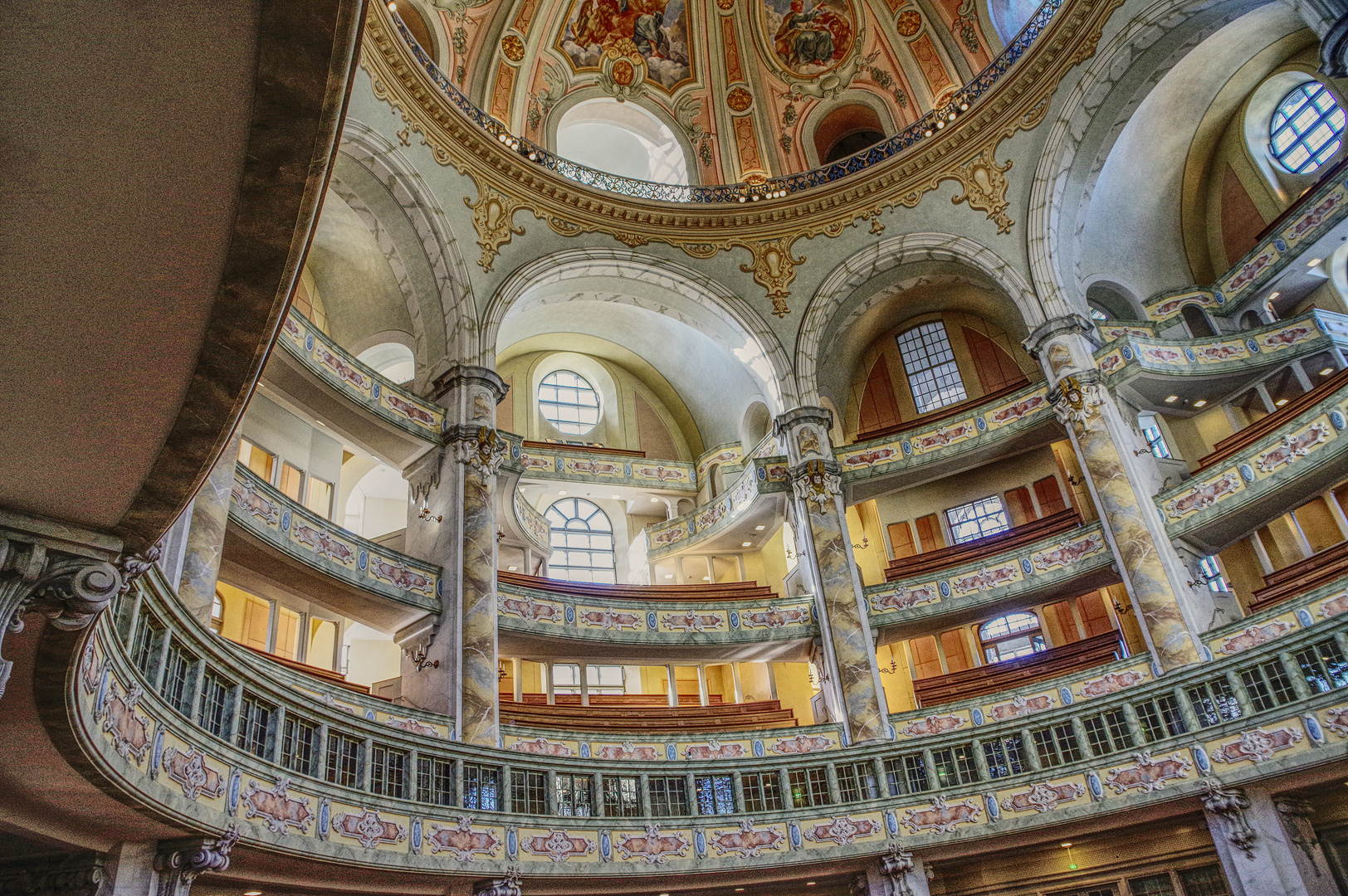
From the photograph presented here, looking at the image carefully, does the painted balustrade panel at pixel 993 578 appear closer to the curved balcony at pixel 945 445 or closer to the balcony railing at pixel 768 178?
the curved balcony at pixel 945 445

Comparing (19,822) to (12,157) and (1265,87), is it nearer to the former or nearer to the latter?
(12,157)

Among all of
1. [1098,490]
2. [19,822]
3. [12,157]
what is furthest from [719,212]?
[12,157]

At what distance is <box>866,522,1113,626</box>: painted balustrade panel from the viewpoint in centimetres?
1967

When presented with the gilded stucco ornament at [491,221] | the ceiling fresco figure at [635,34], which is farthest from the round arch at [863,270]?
the ceiling fresco figure at [635,34]

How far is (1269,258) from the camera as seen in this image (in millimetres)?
21750

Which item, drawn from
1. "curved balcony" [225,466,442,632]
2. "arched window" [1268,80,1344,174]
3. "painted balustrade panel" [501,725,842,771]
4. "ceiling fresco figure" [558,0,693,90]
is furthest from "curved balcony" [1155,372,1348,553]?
"ceiling fresco figure" [558,0,693,90]

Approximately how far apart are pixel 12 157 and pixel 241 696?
9263 mm

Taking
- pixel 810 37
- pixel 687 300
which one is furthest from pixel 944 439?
pixel 810 37

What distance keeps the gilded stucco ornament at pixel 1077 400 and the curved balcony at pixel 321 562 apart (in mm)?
13063

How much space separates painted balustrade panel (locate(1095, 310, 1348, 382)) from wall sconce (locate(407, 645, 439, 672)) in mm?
14693

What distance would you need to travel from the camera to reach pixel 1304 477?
17172 millimetres

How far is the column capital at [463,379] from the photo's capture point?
19297 millimetres

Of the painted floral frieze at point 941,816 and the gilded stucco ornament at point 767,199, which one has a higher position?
the gilded stucco ornament at point 767,199

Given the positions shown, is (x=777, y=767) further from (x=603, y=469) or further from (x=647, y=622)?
(x=603, y=469)
